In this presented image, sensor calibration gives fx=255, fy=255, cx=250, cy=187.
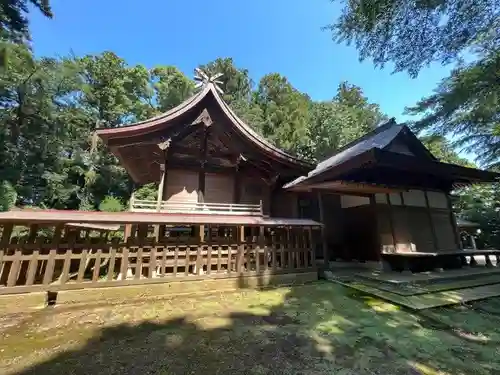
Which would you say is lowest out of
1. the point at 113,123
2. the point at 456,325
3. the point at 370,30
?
the point at 456,325

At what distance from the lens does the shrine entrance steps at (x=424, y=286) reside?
6156mm

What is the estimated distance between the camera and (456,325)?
486 cm

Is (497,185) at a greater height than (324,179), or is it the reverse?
(497,185)

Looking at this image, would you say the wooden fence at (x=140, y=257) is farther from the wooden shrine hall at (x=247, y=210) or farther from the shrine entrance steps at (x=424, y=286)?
the shrine entrance steps at (x=424, y=286)

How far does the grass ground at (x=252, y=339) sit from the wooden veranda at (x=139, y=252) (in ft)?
2.72

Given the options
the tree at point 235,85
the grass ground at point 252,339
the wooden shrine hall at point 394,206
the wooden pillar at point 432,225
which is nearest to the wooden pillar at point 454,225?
the wooden shrine hall at point 394,206

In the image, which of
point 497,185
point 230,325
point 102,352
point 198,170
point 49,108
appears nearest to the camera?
point 102,352

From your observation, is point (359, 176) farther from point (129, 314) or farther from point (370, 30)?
point (129, 314)

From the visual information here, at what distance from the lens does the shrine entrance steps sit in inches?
242

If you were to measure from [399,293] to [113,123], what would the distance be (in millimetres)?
29546

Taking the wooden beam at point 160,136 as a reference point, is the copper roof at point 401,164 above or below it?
below

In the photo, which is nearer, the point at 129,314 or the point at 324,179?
the point at 129,314

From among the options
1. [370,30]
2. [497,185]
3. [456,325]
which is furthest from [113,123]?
[497,185]

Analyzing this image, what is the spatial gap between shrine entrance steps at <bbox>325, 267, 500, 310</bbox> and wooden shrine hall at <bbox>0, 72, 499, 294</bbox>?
788 millimetres
